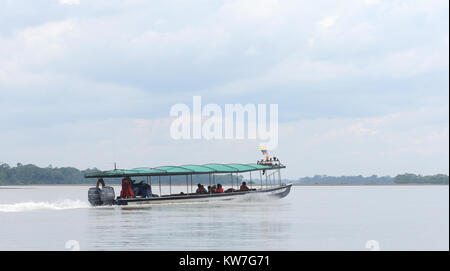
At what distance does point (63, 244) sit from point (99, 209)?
20.9 metres

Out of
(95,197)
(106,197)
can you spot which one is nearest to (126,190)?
(106,197)

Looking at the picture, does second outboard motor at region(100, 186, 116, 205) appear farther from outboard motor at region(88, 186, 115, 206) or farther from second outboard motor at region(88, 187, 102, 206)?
second outboard motor at region(88, 187, 102, 206)

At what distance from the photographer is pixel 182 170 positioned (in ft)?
164

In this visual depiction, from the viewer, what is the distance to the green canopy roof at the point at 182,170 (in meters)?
47.6

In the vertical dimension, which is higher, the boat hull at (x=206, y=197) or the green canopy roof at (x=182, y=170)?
the green canopy roof at (x=182, y=170)

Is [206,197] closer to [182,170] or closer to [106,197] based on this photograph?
[182,170]

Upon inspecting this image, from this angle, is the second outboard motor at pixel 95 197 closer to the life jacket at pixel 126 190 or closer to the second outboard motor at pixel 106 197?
the second outboard motor at pixel 106 197

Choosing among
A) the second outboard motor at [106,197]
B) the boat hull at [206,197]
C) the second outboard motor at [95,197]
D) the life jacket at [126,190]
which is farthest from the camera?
the boat hull at [206,197]

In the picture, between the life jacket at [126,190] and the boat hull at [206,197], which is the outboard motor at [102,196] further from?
the life jacket at [126,190]

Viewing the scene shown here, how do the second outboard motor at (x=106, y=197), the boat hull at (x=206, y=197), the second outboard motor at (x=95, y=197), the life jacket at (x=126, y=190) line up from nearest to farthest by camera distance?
1. the second outboard motor at (x=106, y=197)
2. the second outboard motor at (x=95, y=197)
3. the life jacket at (x=126, y=190)
4. the boat hull at (x=206, y=197)

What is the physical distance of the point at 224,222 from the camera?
37.2 m

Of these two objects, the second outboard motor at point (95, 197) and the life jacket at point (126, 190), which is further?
the life jacket at point (126, 190)
